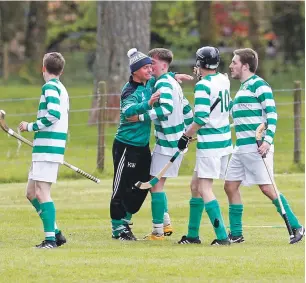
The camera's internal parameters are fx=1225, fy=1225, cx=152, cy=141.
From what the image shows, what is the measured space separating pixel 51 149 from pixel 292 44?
44.4 m

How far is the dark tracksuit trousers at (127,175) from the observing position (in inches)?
476

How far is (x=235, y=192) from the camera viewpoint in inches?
472

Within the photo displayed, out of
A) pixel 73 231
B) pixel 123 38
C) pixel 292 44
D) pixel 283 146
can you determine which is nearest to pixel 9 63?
pixel 292 44

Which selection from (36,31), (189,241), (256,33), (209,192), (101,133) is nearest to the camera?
(209,192)

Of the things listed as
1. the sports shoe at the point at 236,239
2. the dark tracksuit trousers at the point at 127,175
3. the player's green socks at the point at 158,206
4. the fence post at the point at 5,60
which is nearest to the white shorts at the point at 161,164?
the dark tracksuit trousers at the point at 127,175

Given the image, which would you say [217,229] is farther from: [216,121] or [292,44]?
[292,44]

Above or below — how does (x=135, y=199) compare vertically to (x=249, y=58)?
below

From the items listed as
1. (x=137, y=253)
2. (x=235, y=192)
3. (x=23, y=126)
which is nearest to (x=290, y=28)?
(x=235, y=192)

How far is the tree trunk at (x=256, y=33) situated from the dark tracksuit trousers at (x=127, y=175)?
100 feet

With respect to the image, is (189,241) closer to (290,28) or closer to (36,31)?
(36,31)

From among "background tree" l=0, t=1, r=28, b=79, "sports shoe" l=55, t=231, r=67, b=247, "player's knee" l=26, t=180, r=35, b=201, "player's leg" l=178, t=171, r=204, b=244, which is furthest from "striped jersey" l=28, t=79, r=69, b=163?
"background tree" l=0, t=1, r=28, b=79

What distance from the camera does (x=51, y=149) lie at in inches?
441

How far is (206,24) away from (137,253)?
33.3m

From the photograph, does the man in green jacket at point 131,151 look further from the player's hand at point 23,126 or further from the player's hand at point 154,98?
the player's hand at point 23,126
